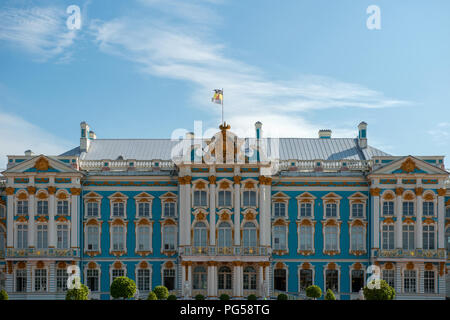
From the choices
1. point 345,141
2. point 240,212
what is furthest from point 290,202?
point 345,141

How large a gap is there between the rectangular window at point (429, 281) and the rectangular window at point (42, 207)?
33.4 m

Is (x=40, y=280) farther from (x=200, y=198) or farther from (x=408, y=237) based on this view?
(x=408, y=237)

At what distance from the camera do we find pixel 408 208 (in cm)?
5878

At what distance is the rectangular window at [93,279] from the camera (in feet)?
196

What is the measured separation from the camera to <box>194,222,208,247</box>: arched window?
58.5m

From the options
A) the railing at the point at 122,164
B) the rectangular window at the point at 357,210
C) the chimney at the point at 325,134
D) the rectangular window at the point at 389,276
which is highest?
the chimney at the point at 325,134

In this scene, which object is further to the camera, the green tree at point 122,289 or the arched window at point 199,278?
the arched window at point 199,278

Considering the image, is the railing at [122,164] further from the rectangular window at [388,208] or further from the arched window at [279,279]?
the rectangular window at [388,208]

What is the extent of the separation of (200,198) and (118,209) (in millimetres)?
7671

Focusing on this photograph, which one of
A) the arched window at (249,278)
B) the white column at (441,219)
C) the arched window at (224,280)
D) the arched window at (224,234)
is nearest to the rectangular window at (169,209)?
the arched window at (224,234)

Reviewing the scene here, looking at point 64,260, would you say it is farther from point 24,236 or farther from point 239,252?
point 239,252

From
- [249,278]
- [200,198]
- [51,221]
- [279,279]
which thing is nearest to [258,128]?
[200,198]

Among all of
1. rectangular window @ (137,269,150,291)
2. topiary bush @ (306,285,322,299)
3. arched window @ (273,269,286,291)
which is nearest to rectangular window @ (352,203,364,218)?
arched window @ (273,269,286,291)
